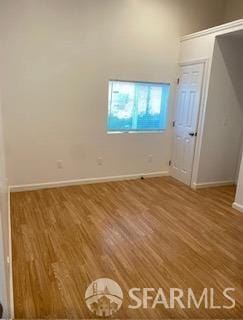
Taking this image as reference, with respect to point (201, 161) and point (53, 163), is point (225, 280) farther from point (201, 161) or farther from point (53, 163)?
point (53, 163)

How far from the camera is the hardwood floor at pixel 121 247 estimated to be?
1880 millimetres

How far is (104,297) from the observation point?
1.92 m

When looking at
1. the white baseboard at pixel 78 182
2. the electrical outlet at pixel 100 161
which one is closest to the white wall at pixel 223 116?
the white baseboard at pixel 78 182

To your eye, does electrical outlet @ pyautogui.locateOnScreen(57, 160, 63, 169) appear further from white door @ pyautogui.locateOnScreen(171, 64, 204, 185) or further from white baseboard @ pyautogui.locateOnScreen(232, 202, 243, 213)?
white baseboard @ pyautogui.locateOnScreen(232, 202, 243, 213)

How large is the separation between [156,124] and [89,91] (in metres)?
1.50

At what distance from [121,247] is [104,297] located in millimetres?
678

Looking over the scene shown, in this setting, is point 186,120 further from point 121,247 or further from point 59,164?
point 121,247

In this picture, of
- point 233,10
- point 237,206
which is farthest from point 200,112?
point 233,10

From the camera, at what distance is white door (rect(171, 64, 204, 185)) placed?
14.0 feet

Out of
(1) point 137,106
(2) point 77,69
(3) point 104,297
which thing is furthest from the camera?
(1) point 137,106

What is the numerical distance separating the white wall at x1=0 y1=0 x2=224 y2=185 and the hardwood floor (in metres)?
0.67

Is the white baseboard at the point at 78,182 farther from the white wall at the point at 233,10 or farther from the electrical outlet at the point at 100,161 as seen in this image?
A: the white wall at the point at 233,10

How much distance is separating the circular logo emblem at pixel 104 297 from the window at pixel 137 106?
9.36ft

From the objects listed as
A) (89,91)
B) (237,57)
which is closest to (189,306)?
(89,91)
